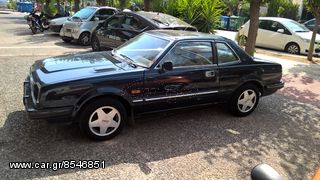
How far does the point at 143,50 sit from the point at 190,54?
72 centimetres

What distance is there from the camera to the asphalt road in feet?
12.8

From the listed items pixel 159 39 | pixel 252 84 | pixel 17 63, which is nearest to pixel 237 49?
pixel 252 84

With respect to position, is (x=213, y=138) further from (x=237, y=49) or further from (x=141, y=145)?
(x=237, y=49)

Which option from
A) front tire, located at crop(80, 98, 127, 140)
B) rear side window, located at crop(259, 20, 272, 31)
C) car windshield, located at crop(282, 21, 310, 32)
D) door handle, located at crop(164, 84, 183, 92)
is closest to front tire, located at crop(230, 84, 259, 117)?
door handle, located at crop(164, 84, 183, 92)

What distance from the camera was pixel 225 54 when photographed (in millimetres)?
5457

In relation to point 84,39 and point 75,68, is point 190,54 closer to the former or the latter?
point 75,68

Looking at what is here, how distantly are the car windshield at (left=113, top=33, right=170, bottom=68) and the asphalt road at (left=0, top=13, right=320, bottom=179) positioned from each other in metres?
0.83

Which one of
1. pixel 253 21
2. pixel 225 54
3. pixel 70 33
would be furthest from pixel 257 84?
pixel 70 33

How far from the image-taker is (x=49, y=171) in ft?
12.1

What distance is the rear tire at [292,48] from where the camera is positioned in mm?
13930

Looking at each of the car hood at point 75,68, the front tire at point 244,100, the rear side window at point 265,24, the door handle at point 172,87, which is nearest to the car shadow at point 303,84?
the front tire at point 244,100

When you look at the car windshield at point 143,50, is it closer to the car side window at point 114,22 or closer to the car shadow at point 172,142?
the car shadow at point 172,142

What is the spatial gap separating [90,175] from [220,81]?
2.60m

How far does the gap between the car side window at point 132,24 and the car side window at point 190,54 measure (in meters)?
4.18
